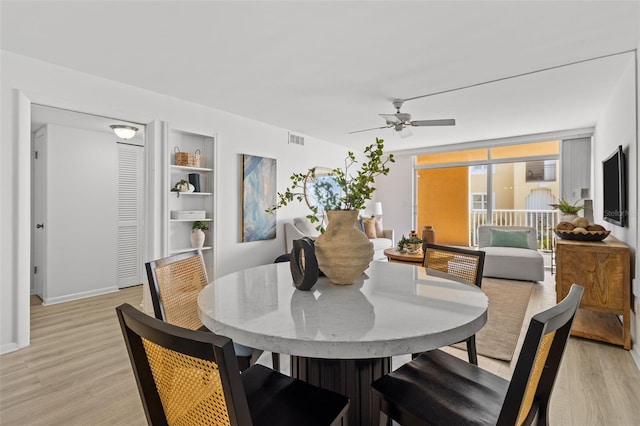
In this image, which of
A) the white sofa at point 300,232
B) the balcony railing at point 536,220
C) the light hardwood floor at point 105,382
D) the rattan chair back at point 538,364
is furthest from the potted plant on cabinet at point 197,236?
the balcony railing at point 536,220

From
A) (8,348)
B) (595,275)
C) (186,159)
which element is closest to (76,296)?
(8,348)

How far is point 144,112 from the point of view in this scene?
10.8 ft

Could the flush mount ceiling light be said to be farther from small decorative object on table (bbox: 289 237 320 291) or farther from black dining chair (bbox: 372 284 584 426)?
black dining chair (bbox: 372 284 584 426)

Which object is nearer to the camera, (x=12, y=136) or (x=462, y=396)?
(x=462, y=396)

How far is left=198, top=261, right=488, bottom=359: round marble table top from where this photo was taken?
0.83 meters

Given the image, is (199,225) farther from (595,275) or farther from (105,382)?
(595,275)

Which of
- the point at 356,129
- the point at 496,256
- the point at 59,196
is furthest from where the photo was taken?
the point at 356,129

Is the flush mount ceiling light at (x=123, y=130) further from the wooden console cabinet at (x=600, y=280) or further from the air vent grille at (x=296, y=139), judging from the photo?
the wooden console cabinet at (x=600, y=280)

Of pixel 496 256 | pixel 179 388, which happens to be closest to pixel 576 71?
pixel 496 256

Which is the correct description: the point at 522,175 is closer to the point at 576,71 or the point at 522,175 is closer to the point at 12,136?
the point at 576,71

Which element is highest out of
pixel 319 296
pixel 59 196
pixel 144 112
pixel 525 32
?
pixel 525 32

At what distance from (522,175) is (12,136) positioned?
290 inches

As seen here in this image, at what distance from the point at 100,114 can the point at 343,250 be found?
294cm

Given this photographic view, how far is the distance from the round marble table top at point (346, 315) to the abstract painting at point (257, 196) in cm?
289
